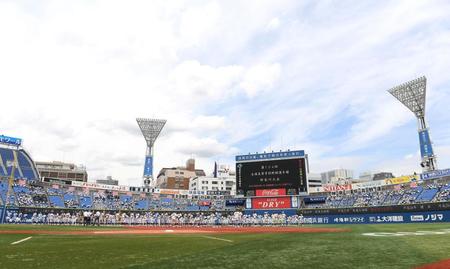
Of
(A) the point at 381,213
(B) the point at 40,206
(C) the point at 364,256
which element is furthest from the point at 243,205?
(C) the point at 364,256

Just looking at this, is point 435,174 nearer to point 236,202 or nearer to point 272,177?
point 272,177

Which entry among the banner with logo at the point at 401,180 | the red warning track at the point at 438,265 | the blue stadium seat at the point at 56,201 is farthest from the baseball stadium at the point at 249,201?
the red warning track at the point at 438,265

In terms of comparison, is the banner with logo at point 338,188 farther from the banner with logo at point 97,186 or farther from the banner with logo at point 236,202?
the banner with logo at point 97,186

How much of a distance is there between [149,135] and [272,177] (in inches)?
1480

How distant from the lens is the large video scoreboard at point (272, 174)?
53500mm

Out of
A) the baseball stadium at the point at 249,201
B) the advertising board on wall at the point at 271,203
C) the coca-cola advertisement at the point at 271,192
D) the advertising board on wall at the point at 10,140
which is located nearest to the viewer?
the baseball stadium at the point at 249,201

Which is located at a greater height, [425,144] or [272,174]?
[425,144]

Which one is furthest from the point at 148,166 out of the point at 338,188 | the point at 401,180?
the point at 401,180

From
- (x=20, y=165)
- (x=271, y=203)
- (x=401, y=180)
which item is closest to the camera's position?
(x=271, y=203)

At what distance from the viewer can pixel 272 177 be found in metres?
54.8

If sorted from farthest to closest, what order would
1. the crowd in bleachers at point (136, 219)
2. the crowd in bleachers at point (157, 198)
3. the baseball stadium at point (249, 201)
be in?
the crowd in bleachers at point (157, 198)
the crowd in bleachers at point (136, 219)
the baseball stadium at point (249, 201)

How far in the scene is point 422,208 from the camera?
1769 inches

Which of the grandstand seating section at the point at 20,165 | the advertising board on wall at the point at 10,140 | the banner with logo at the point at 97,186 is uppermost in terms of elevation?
the advertising board on wall at the point at 10,140

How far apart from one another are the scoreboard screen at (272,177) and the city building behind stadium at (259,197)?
17 cm
